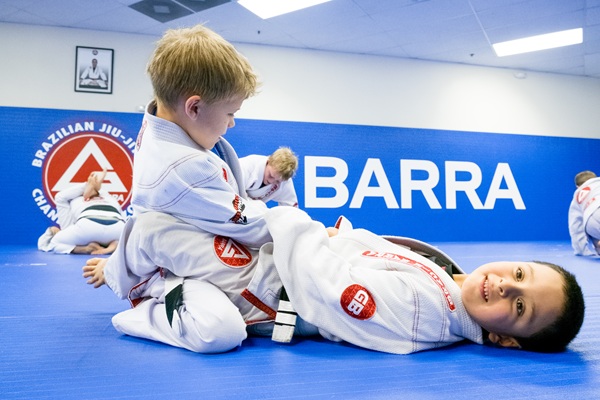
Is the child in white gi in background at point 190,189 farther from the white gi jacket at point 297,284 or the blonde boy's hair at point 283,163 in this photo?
the blonde boy's hair at point 283,163

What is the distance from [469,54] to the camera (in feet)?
22.8

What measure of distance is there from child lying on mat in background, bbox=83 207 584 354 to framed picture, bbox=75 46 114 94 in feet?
16.6

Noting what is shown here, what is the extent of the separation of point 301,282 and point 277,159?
2.35m

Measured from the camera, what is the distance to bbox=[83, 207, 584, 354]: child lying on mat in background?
51.6 inches

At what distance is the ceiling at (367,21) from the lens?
526cm

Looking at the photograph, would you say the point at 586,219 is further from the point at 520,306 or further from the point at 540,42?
the point at 520,306

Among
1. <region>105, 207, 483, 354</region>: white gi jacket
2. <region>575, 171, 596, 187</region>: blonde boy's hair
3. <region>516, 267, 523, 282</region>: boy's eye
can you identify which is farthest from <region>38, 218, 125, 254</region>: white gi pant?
<region>575, 171, 596, 187</region>: blonde boy's hair

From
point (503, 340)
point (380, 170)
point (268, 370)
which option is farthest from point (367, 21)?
point (268, 370)

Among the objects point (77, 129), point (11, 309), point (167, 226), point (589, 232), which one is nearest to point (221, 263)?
point (167, 226)

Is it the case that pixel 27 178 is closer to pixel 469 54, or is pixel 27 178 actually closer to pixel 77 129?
pixel 77 129

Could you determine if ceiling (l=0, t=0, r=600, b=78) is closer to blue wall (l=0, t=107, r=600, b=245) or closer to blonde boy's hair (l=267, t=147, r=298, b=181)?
blue wall (l=0, t=107, r=600, b=245)

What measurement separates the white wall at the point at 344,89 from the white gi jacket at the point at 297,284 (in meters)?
4.69

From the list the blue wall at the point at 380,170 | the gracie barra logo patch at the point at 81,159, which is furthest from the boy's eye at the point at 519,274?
the gracie barra logo patch at the point at 81,159

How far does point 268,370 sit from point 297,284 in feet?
0.94
